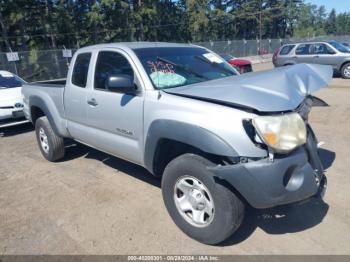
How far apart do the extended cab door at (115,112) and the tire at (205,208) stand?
0.65m

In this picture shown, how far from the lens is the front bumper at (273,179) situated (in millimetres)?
2807

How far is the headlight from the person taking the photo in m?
2.79

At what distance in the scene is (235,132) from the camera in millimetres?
2854

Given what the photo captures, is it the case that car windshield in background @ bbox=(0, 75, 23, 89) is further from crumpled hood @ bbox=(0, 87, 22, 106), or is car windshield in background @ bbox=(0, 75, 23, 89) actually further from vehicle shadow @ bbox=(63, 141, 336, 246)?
vehicle shadow @ bbox=(63, 141, 336, 246)

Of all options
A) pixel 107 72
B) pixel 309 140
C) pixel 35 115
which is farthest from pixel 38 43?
pixel 309 140

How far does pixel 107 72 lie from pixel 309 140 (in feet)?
8.31

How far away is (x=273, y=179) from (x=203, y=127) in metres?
0.72

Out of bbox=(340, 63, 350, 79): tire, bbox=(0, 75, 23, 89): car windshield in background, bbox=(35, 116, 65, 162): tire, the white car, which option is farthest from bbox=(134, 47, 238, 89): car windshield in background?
bbox=(340, 63, 350, 79): tire

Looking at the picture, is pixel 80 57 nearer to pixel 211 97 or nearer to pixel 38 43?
pixel 211 97

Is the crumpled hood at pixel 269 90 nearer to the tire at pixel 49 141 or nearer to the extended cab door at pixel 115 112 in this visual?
the extended cab door at pixel 115 112

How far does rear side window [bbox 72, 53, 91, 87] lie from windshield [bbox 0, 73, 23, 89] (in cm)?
506

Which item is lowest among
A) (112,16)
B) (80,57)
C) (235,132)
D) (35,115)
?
(35,115)

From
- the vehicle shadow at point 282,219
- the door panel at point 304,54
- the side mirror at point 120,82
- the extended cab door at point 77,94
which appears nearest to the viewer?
the vehicle shadow at point 282,219

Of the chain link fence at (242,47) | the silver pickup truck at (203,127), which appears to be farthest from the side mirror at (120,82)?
the chain link fence at (242,47)
